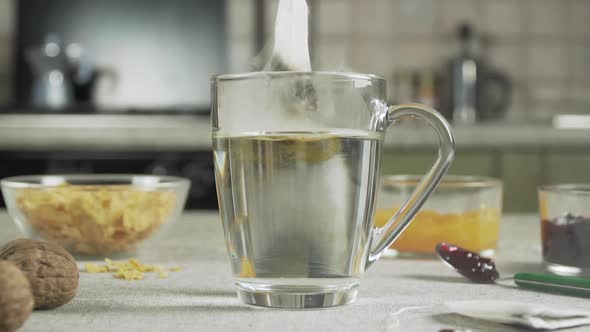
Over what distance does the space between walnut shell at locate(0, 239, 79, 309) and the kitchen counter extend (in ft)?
5.47

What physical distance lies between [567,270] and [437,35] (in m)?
2.42

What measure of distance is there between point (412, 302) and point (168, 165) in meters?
1.70

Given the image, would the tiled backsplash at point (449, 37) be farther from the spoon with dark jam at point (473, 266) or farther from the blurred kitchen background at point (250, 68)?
the spoon with dark jam at point (473, 266)

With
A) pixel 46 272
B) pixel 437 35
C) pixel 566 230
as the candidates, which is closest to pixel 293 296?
pixel 46 272

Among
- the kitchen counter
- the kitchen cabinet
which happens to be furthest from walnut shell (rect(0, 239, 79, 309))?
the kitchen cabinet

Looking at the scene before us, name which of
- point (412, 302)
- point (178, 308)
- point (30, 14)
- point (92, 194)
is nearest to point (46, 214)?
point (92, 194)

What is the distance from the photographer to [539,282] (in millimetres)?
624

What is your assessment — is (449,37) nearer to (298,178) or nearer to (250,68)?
(250,68)

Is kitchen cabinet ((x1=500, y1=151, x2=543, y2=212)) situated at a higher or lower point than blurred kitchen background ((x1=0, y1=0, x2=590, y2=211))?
lower

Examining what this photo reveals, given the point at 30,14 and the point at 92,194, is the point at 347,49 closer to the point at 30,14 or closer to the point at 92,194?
the point at 30,14

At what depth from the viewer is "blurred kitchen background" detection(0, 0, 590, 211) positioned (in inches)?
88.6

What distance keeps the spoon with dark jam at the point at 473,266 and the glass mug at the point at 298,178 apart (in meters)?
0.15

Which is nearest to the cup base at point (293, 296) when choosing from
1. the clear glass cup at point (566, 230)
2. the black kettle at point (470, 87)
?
the clear glass cup at point (566, 230)

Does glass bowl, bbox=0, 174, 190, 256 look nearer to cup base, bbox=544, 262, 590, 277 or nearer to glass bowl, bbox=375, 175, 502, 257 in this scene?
glass bowl, bbox=375, 175, 502, 257
